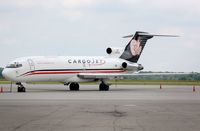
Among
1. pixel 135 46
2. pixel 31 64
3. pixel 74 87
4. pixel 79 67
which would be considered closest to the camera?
pixel 31 64

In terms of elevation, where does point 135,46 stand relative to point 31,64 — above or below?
above

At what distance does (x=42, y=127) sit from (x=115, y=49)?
36.0 meters

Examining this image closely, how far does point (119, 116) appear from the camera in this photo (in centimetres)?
1756

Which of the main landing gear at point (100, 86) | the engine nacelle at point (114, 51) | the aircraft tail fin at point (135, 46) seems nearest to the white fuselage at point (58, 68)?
the engine nacelle at point (114, 51)

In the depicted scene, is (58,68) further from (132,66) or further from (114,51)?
(132,66)

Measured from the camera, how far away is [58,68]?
144 ft

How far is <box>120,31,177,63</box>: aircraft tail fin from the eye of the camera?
4966 cm

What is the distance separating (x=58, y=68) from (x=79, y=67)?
7.94ft

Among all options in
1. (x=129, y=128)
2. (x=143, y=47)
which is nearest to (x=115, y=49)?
(x=143, y=47)

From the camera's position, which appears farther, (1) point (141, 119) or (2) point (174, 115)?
(2) point (174, 115)

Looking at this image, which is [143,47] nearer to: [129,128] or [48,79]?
[48,79]

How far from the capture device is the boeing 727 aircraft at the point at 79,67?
1644 inches

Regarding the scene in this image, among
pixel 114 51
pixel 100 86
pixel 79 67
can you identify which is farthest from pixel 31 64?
pixel 114 51

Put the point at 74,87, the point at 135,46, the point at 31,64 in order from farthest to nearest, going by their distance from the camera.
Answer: the point at 135,46 < the point at 74,87 < the point at 31,64
